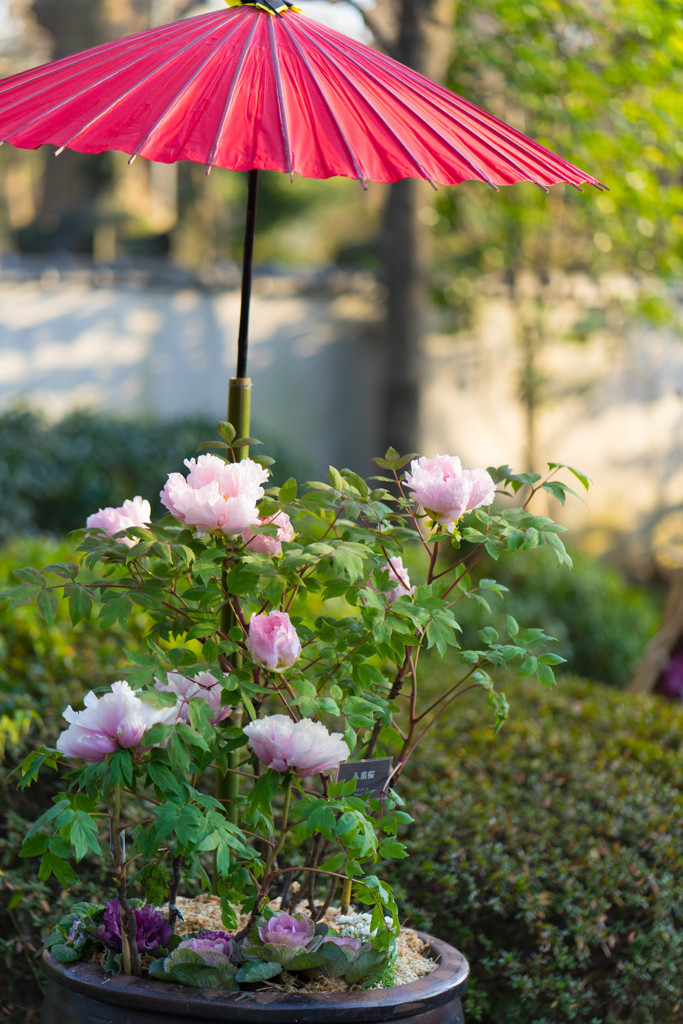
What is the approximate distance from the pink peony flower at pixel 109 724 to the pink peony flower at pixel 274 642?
0.18 meters

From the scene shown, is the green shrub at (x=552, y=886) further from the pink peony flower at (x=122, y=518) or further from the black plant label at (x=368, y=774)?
the pink peony flower at (x=122, y=518)

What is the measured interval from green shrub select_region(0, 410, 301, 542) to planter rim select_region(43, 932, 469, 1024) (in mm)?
4300

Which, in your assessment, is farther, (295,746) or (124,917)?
(124,917)

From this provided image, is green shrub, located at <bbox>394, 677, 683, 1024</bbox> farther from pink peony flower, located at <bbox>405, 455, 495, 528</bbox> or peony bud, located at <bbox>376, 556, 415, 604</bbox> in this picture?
pink peony flower, located at <bbox>405, 455, 495, 528</bbox>

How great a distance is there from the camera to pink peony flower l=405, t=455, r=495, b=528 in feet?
5.45

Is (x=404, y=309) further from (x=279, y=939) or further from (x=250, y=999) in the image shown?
(x=250, y=999)

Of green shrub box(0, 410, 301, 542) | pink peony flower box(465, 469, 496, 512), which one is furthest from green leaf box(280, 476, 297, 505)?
green shrub box(0, 410, 301, 542)

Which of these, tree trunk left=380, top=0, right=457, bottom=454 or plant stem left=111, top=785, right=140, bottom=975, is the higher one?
tree trunk left=380, top=0, right=457, bottom=454

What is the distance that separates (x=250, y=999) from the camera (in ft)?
5.04

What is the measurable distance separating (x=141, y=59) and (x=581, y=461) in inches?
331

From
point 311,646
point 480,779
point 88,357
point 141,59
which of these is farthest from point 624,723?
point 88,357

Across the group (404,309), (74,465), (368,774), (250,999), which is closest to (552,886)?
(368,774)

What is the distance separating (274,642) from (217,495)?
A: 0.25 m

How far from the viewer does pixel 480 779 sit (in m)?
2.87
